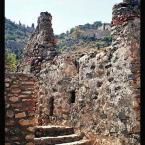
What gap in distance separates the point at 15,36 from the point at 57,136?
59.6m

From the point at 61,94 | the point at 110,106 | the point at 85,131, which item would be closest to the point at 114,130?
the point at 110,106

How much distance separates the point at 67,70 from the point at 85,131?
6.59 ft

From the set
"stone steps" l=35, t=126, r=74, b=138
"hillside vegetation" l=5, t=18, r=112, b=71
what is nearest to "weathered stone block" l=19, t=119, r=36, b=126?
"stone steps" l=35, t=126, r=74, b=138

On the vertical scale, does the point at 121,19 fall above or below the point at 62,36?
below

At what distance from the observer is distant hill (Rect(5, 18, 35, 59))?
60969 millimetres

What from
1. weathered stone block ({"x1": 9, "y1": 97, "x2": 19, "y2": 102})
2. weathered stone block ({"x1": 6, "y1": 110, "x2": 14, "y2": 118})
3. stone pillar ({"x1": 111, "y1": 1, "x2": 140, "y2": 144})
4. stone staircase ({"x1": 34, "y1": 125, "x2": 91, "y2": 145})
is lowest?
stone staircase ({"x1": 34, "y1": 125, "x2": 91, "y2": 145})

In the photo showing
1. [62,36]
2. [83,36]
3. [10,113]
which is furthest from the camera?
[62,36]

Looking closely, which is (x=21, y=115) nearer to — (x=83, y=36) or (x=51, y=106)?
(x=51, y=106)

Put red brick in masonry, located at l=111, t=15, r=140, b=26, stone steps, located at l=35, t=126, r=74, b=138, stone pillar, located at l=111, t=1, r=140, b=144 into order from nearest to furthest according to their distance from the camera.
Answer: stone pillar, located at l=111, t=1, r=140, b=144
red brick in masonry, located at l=111, t=15, r=140, b=26
stone steps, located at l=35, t=126, r=74, b=138

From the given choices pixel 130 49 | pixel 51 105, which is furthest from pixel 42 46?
pixel 130 49

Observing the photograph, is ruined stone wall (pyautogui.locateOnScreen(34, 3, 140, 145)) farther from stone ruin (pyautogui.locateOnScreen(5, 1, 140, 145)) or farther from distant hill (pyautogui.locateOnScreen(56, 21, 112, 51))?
distant hill (pyautogui.locateOnScreen(56, 21, 112, 51))

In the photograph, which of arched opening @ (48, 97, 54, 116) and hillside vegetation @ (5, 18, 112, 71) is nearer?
arched opening @ (48, 97, 54, 116)

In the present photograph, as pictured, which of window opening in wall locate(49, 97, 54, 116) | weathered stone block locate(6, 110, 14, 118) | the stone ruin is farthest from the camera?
window opening in wall locate(49, 97, 54, 116)

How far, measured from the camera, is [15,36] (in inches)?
2625
